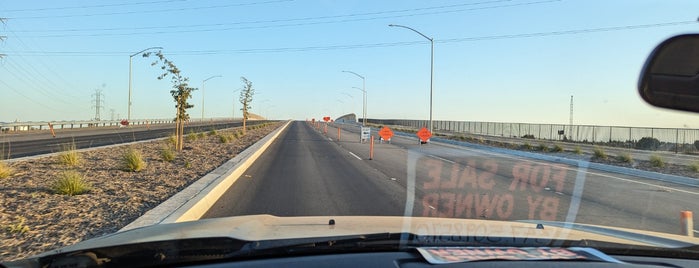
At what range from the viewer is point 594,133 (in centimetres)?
5719

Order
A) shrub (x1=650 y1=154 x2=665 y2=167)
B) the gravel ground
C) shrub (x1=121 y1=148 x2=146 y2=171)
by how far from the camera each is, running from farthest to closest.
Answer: shrub (x1=650 y1=154 x2=665 y2=167)
shrub (x1=121 y1=148 x2=146 y2=171)
the gravel ground

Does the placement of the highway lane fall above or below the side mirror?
below

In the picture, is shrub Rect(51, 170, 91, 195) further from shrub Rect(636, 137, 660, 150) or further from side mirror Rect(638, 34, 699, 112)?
shrub Rect(636, 137, 660, 150)

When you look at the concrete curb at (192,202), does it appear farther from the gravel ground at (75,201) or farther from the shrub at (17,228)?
the shrub at (17,228)

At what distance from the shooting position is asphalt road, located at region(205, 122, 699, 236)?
959 centimetres

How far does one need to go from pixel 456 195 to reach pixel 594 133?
50.6 m

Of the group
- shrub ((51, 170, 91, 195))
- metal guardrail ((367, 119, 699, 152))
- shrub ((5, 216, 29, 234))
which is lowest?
shrub ((5, 216, 29, 234))

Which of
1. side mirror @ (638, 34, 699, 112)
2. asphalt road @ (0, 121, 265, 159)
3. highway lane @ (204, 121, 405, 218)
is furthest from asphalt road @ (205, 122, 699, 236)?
asphalt road @ (0, 121, 265, 159)

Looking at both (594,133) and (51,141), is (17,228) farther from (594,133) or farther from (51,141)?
(594,133)

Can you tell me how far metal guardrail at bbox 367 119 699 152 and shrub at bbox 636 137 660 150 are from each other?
13.5 inches

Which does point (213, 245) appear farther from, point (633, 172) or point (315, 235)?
point (633, 172)

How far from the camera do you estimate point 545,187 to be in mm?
14281

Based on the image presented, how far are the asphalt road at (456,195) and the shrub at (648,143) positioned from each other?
3122cm

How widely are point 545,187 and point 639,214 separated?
12.7 ft
